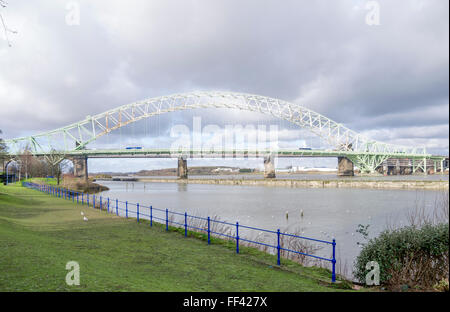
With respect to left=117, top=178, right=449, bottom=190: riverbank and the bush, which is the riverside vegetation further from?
left=117, top=178, right=449, bottom=190: riverbank

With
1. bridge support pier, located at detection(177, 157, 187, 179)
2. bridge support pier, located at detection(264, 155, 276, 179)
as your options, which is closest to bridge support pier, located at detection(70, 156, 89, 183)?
bridge support pier, located at detection(177, 157, 187, 179)

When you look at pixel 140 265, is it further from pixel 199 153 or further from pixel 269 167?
pixel 269 167

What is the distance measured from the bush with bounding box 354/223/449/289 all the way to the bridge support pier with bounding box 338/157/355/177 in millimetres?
109987

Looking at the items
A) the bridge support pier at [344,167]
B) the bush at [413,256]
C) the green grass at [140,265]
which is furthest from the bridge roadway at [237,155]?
the bush at [413,256]

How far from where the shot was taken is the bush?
7676mm

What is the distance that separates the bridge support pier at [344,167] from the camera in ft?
371

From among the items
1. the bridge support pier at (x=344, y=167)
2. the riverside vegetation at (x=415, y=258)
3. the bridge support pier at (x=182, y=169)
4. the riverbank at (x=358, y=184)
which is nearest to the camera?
the riverside vegetation at (x=415, y=258)

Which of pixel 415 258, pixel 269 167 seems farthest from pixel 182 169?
pixel 415 258

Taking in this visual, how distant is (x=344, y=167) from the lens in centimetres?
11344

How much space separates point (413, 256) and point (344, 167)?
365ft

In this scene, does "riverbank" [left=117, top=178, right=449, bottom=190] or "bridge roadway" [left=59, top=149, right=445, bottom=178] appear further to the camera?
"bridge roadway" [left=59, top=149, right=445, bottom=178]

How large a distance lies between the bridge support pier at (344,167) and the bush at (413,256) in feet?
361

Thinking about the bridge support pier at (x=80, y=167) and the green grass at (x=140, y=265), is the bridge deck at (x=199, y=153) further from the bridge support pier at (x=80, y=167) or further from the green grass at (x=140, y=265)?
the green grass at (x=140, y=265)
